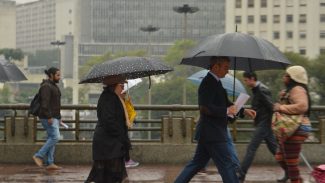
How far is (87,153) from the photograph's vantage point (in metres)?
12.6

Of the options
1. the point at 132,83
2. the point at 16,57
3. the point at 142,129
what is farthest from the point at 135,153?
the point at 16,57

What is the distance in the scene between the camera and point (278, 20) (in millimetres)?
124250

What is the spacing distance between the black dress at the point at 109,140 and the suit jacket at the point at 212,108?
3.02 feet

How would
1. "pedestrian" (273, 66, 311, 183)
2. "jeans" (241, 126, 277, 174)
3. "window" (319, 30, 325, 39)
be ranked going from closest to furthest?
"pedestrian" (273, 66, 311, 183) → "jeans" (241, 126, 277, 174) → "window" (319, 30, 325, 39)

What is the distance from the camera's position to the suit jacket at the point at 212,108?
7.64m

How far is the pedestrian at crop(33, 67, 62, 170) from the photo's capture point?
1106 cm

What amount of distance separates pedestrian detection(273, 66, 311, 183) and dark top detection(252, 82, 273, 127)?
1.22 m

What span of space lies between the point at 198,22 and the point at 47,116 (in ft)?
521

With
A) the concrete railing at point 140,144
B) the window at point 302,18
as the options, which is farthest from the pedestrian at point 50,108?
the window at point 302,18

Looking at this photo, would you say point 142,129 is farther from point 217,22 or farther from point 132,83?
point 217,22

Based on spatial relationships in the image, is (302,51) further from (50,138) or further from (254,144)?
(254,144)

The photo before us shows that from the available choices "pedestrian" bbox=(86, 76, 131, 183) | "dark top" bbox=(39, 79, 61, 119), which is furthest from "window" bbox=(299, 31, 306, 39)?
"pedestrian" bbox=(86, 76, 131, 183)

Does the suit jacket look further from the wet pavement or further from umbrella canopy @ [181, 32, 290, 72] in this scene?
the wet pavement

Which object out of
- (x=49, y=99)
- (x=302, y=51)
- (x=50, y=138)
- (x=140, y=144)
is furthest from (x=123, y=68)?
(x=302, y=51)
